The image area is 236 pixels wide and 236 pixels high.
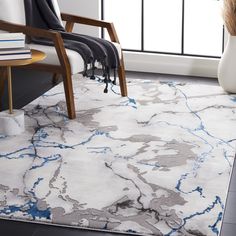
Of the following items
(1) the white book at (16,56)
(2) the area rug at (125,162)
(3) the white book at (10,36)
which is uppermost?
(3) the white book at (10,36)

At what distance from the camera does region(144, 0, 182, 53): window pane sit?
5.29 metres

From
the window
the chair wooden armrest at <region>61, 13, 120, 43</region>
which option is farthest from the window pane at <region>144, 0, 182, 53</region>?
the chair wooden armrest at <region>61, 13, 120, 43</region>

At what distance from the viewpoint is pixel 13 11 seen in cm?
416

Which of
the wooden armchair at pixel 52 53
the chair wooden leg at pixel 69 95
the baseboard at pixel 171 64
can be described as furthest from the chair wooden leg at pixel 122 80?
the baseboard at pixel 171 64

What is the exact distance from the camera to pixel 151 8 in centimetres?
530

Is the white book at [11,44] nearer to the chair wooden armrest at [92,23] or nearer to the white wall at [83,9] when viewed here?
the chair wooden armrest at [92,23]

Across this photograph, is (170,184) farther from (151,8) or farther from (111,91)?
(151,8)

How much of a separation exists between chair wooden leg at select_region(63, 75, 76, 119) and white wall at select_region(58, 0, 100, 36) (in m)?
1.47

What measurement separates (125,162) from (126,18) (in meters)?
2.40

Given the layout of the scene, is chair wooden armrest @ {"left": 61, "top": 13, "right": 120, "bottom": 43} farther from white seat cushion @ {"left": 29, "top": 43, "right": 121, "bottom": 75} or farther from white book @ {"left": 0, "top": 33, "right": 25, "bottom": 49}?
white book @ {"left": 0, "top": 33, "right": 25, "bottom": 49}

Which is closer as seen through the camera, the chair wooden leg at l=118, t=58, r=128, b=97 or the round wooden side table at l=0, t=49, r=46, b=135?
the round wooden side table at l=0, t=49, r=46, b=135

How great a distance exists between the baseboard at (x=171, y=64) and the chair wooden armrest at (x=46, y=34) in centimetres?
143

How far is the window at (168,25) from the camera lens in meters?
5.20

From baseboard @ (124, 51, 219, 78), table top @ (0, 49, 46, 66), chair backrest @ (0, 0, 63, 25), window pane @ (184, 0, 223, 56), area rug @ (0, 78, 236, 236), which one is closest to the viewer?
area rug @ (0, 78, 236, 236)
